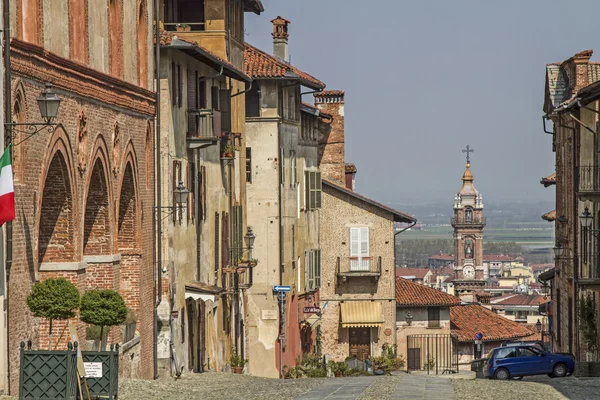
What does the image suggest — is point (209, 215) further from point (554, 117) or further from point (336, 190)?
point (336, 190)

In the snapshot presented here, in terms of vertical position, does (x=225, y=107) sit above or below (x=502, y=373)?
above

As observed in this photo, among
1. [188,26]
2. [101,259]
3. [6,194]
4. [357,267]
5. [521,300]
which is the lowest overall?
[521,300]

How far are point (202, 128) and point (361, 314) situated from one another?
25122 millimetres

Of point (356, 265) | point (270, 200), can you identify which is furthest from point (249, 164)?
point (356, 265)

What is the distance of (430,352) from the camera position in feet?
213

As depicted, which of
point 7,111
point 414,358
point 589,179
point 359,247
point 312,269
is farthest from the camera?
point 414,358

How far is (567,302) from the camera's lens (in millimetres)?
51125

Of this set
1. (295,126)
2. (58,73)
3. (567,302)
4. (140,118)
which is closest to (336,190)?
(295,126)

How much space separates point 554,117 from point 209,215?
17.9 meters

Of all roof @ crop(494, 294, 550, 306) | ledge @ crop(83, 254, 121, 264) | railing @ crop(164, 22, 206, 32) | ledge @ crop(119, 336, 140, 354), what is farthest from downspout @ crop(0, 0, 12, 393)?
roof @ crop(494, 294, 550, 306)

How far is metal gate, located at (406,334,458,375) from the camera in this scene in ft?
209

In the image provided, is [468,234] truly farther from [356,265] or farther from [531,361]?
[531,361]

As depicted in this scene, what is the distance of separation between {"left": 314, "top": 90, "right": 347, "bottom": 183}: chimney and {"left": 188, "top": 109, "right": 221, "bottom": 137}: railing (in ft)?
87.5

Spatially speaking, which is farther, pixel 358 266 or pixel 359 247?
pixel 358 266
